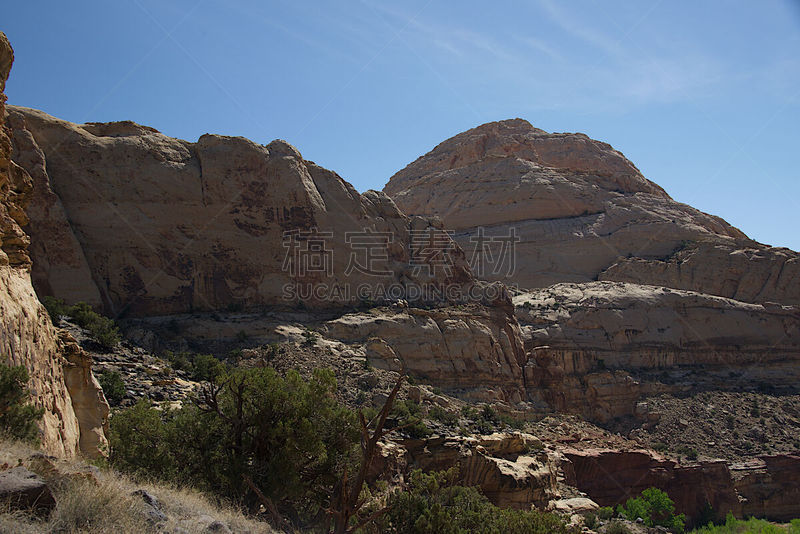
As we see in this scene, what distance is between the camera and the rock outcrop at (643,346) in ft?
147

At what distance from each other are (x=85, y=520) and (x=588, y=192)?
225 ft

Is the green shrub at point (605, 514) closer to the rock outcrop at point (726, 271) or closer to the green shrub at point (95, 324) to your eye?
the green shrub at point (95, 324)

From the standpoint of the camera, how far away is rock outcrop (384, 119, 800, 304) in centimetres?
5772

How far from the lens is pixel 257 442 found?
15.2 m

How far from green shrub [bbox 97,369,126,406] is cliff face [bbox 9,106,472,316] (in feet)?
→ 35.2

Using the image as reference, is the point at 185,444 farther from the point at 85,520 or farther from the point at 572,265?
the point at 572,265

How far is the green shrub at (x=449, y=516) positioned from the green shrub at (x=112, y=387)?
9.52 meters

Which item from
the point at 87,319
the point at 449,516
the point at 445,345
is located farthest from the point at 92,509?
the point at 445,345

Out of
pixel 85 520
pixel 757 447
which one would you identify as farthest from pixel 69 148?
pixel 757 447

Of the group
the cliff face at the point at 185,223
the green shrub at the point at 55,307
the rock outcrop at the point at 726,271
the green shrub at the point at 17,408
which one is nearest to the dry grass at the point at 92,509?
the green shrub at the point at 17,408

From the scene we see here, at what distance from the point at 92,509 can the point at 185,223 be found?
93.3ft

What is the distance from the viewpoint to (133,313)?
105ft

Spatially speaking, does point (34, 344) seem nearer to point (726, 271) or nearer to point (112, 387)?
point (112, 387)

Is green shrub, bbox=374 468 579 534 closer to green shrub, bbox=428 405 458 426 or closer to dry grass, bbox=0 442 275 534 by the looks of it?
dry grass, bbox=0 442 275 534
